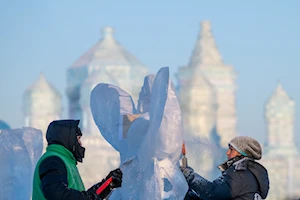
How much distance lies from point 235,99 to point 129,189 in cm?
9443

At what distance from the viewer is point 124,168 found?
7156mm

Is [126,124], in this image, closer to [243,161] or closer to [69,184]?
[243,161]

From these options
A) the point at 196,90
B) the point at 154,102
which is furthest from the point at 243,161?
the point at 196,90

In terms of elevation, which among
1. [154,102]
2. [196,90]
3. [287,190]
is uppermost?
[154,102]

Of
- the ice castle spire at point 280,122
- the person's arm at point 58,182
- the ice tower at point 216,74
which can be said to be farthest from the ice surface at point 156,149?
the ice castle spire at point 280,122

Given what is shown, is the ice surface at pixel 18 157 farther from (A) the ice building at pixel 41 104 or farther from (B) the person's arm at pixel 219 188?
(A) the ice building at pixel 41 104

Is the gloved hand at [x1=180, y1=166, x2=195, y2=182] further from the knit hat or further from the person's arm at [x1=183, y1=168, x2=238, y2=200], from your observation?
the knit hat

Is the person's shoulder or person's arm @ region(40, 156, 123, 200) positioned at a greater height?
the person's shoulder

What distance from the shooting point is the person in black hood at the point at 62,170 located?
539 centimetres

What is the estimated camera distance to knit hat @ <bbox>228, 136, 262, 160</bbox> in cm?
627

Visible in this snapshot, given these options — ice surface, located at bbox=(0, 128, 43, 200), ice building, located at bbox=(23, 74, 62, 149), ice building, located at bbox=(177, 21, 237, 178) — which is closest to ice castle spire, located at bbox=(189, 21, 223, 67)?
ice building, located at bbox=(177, 21, 237, 178)

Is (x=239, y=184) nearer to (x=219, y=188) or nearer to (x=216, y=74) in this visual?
(x=219, y=188)

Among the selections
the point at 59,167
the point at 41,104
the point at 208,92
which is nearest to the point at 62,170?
the point at 59,167

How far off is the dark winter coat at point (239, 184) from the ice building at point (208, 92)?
73643mm
